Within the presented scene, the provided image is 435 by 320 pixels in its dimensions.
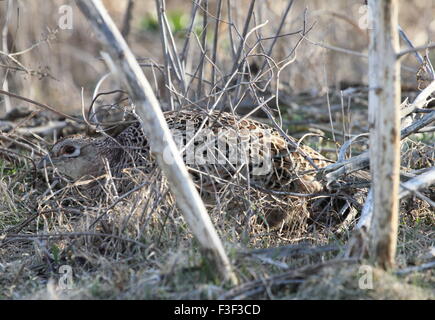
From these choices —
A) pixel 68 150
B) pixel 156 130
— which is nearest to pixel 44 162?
pixel 68 150

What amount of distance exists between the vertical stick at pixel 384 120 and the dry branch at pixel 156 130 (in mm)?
727

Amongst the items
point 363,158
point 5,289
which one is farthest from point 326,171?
point 5,289

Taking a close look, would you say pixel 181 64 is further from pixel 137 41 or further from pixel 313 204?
pixel 137 41

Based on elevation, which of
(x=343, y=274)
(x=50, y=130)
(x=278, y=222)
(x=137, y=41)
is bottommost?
(x=343, y=274)

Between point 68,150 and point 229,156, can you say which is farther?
point 68,150

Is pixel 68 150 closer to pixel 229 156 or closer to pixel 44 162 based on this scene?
pixel 44 162

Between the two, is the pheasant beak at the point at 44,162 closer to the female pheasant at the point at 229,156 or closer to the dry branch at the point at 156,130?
the female pheasant at the point at 229,156

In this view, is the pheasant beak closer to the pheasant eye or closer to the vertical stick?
the pheasant eye

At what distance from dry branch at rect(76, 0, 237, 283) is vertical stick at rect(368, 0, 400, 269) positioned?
73 centimetres

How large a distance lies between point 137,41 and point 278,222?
257 inches

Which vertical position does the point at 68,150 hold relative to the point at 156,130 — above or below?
above

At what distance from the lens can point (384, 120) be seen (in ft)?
8.64

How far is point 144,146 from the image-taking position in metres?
4.24

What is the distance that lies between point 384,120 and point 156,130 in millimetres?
987
